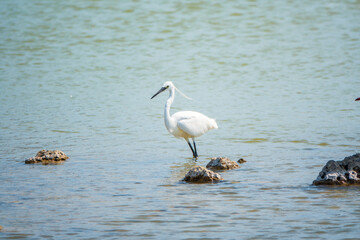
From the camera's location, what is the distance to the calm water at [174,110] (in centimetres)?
708

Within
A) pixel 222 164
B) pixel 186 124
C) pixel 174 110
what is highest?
pixel 186 124

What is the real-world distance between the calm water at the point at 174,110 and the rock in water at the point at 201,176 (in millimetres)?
133

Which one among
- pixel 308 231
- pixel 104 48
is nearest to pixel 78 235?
pixel 308 231

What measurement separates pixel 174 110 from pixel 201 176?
28.7 feet

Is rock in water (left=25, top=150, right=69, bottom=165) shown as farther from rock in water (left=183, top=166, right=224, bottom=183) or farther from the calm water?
rock in water (left=183, top=166, right=224, bottom=183)

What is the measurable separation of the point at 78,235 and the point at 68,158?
4244 millimetres

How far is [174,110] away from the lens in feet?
56.1

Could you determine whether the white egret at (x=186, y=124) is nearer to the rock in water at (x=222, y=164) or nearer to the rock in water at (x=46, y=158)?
the rock in water at (x=222, y=164)

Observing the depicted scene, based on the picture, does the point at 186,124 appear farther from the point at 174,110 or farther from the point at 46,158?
the point at 174,110

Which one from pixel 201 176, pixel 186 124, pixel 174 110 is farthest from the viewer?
pixel 174 110

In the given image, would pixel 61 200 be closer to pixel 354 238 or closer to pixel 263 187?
pixel 263 187

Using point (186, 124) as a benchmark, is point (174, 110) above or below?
below

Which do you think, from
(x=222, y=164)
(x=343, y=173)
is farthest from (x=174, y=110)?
(x=343, y=173)

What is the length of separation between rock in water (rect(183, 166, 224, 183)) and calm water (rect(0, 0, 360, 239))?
133 millimetres
